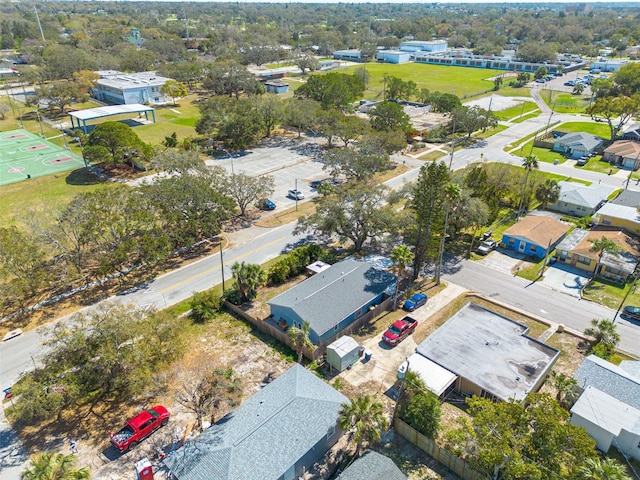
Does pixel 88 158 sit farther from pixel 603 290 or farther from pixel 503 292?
pixel 603 290

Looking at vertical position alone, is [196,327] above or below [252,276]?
below

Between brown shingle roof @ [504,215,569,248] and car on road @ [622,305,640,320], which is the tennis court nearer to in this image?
brown shingle roof @ [504,215,569,248]

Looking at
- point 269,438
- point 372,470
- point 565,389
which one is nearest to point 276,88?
point 565,389

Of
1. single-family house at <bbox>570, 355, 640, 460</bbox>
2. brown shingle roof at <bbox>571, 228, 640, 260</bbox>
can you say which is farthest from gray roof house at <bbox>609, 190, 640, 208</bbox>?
single-family house at <bbox>570, 355, 640, 460</bbox>

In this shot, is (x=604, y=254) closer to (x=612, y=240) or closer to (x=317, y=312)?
(x=612, y=240)

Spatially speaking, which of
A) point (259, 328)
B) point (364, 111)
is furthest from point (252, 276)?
point (364, 111)
